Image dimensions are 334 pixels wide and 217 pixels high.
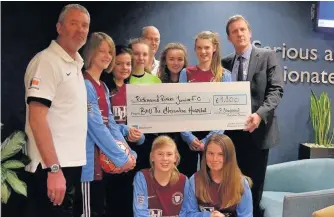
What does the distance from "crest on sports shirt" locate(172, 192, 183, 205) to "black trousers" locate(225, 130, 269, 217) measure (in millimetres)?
608

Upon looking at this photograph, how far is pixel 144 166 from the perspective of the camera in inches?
149

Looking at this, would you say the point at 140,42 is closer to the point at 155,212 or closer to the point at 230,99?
the point at 230,99

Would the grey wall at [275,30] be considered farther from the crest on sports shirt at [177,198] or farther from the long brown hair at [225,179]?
the crest on sports shirt at [177,198]

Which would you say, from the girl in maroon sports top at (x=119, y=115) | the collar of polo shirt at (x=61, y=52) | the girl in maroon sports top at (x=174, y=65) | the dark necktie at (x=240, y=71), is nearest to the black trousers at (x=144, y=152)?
the girl in maroon sports top at (x=119, y=115)

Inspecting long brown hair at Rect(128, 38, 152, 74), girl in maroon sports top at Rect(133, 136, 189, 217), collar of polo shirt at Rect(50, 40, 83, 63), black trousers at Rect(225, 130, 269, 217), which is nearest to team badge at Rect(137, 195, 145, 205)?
girl in maroon sports top at Rect(133, 136, 189, 217)

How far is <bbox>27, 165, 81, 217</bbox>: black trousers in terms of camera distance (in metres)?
3.10

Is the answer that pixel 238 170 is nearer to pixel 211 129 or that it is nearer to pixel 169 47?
pixel 211 129

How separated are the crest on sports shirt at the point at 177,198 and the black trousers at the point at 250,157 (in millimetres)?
608

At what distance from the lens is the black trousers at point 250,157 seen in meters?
3.92

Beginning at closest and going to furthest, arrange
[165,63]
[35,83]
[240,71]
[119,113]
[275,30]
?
[35,83] < [119,113] < [165,63] < [240,71] < [275,30]

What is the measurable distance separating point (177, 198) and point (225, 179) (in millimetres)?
429

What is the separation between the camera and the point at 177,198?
3738 millimetres

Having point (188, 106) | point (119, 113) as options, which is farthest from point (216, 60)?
point (119, 113)

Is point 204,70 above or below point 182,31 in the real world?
below
